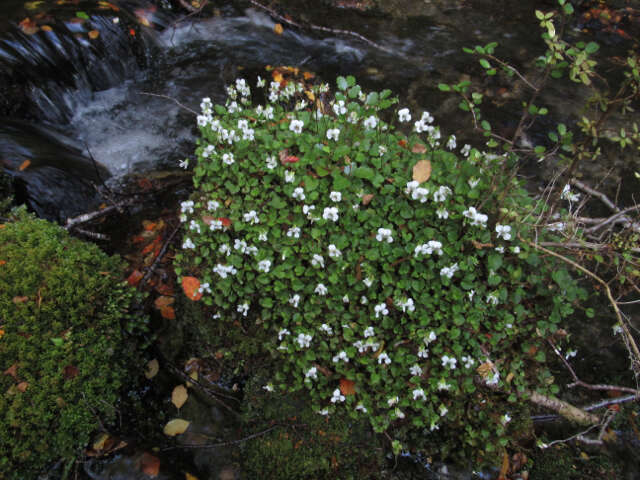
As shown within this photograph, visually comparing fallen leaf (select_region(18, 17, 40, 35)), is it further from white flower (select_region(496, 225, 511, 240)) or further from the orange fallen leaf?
white flower (select_region(496, 225, 511, 240))

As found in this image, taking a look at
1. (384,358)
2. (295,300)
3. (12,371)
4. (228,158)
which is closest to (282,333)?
(295,300)

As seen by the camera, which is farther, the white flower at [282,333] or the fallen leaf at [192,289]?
the fallen leaf at [192,289]

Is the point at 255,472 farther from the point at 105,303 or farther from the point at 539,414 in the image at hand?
the point at 539,414

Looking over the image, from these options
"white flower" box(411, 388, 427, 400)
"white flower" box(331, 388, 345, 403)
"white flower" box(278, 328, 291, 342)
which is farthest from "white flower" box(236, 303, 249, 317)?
"white flower" box(411, 388, 427, 400)

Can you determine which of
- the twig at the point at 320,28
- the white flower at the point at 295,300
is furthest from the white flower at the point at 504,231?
the twig at the point at 320,28

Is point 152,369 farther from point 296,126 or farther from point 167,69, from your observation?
point 167,69

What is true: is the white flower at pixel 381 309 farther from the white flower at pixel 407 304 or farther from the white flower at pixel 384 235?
the white flower at pixel 384 235
